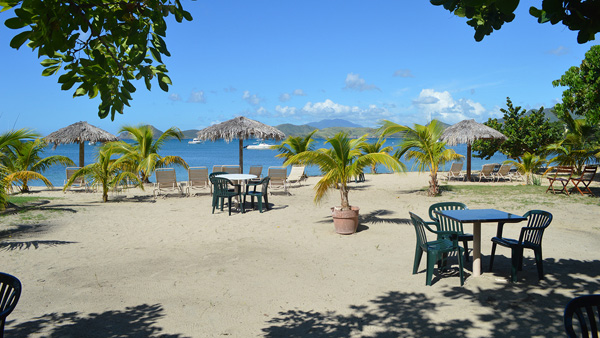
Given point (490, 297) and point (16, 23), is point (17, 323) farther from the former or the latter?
point (490, 297)

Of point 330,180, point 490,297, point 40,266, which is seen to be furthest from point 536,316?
point 40,266

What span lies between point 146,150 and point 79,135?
484 cm

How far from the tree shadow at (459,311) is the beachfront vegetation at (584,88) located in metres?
10.8

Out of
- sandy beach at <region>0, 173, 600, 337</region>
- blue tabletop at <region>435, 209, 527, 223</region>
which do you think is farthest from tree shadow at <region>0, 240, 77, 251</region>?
blue tabletop at <region>435, 209, 527, 223</region>

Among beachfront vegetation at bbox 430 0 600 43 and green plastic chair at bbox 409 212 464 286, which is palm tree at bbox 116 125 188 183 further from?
beachfront vegetation at bbox 430 0 600 43

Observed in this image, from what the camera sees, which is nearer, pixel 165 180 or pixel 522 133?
pixel 165 180

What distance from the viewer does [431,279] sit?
488cm

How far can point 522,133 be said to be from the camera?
67.9 ft

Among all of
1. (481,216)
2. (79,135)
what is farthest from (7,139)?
(79,135)

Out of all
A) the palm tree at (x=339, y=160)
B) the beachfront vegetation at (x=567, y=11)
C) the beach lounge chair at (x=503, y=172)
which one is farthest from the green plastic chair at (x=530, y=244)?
the beach lounge chair at (x=503, y=172)

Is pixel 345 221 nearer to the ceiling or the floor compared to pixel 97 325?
nearer to the ceiling

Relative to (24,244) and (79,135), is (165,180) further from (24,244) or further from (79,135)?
(79,135)

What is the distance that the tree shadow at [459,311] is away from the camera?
3.65 m

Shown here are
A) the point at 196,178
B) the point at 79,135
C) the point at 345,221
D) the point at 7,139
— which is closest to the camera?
the point at 345,221
